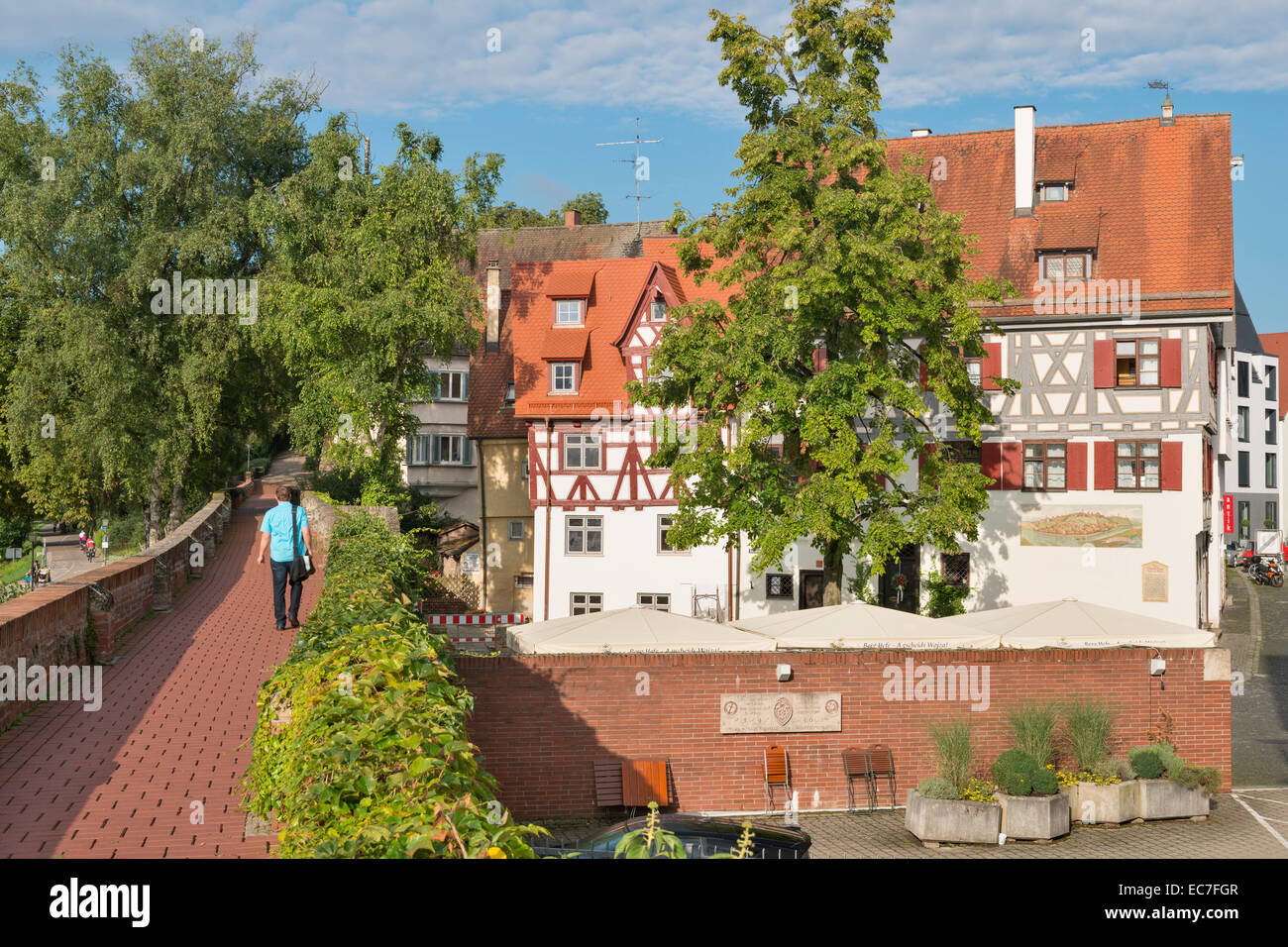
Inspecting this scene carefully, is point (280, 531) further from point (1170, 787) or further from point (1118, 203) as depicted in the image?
point (1118, 203)

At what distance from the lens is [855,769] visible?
1750 centimetres

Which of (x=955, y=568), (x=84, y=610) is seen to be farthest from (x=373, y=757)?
(x=955, y=568)

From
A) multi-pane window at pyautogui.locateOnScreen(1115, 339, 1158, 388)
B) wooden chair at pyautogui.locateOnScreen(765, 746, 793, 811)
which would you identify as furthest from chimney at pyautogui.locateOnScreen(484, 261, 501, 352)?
wooden chair at pyautogui.locateOnScreen(765, 746, 793, 811)

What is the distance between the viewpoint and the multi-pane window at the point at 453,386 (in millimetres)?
44656

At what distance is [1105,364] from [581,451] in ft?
46.9

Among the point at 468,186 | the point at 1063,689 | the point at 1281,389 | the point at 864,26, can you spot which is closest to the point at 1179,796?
the point at 1063,689

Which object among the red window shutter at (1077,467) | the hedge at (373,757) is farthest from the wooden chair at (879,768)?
the red window shutter at (1077,467)

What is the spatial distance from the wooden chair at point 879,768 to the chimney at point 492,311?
95.0 ft

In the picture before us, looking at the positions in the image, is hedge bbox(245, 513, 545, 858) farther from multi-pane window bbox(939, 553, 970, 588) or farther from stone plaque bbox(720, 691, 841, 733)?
multi-pane window bbox(939, 553, 970, 588)

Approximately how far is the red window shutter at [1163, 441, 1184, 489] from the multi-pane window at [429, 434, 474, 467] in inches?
928

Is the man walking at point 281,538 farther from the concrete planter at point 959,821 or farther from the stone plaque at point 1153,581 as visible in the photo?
the stone plaque at point 1153,581

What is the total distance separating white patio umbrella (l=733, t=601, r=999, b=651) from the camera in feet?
59.3

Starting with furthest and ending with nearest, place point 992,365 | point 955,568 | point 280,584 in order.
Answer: point 992,365 → point 955,568 → point 280,584

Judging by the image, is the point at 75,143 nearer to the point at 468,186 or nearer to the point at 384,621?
the point at 468,186
